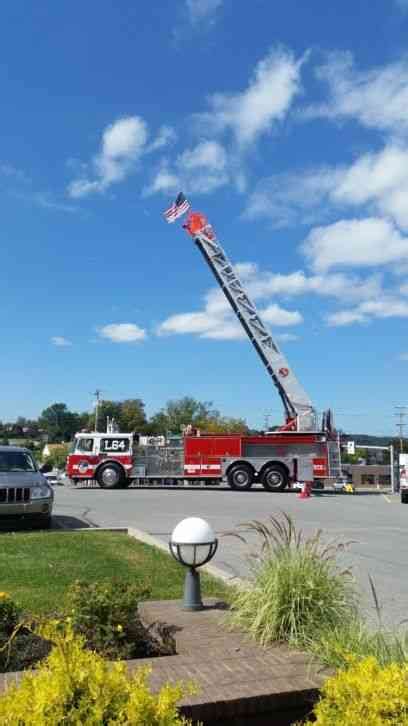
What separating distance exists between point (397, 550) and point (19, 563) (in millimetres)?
6223

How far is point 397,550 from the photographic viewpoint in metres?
11.0

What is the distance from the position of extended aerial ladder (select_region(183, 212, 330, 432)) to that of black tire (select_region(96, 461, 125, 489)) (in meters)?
7.33

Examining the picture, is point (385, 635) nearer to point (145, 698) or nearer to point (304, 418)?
point (145, 698)

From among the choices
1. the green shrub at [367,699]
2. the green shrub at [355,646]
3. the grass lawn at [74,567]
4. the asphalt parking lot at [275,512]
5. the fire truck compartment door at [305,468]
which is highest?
the fire truck compartment door at [305,468]

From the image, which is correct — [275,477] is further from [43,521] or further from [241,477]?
[43,521]

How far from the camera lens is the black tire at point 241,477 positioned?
27.0 meters

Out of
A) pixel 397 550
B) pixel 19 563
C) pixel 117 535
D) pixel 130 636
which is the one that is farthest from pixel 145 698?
pixel 397 550

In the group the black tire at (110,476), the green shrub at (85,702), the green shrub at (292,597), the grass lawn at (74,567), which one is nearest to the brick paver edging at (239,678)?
the green shrub at (292,597)

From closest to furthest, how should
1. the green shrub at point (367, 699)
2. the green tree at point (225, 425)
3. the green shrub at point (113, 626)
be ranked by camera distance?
the green shrub at point (367, 699), the green shrub at point (113, 626), the green tree at point (225, 425)

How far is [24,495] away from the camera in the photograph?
11.4 meters

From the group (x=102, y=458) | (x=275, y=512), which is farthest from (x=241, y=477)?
(x=275, y=512)

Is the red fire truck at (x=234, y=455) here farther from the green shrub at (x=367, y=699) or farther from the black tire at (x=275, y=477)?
the green shrub at (x=367, y=699)

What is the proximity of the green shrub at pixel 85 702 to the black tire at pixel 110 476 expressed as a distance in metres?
25.3

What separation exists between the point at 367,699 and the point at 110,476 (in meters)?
25.6
